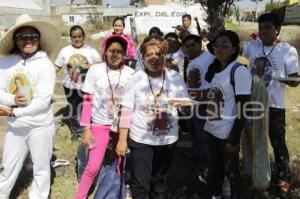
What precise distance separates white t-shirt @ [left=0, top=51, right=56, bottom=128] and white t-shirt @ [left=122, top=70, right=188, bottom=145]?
31.8 inches

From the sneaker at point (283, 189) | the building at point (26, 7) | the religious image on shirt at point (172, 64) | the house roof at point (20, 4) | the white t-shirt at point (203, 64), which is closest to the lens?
the sneaker at point (283, 189)

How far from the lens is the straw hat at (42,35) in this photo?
3621 mm

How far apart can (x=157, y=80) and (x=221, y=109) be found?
63cm

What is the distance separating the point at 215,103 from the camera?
137 inches

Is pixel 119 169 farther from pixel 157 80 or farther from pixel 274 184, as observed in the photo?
pixel 274 184

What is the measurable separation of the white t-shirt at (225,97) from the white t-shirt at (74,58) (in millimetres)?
2784

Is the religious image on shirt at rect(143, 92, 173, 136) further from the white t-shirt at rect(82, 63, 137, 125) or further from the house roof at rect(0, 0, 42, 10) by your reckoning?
the house roof at rect(0, 0, 42, 10)

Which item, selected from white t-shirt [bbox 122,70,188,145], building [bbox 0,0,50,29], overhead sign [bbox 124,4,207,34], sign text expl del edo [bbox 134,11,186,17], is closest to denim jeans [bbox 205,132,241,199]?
white t-shirt [bbox 122,70,188,145]

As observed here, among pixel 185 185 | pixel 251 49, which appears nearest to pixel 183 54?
pixel 251 49

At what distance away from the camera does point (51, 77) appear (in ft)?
12.1

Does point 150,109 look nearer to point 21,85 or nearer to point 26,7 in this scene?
point 21,85

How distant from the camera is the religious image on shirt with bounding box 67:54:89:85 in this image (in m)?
5.82

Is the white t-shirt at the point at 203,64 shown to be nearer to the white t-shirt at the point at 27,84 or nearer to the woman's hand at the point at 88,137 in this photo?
the woman's hand at the point at 88,137

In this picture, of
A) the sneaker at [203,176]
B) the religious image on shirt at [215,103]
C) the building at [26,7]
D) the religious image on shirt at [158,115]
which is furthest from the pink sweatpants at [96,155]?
the building at [26,7]
